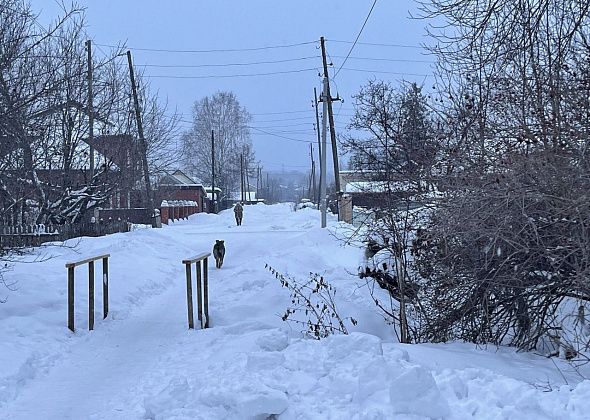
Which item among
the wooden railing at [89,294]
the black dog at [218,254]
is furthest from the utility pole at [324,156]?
the wooden railing at [89,294]

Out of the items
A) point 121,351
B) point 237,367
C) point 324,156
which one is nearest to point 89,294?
point 121,351

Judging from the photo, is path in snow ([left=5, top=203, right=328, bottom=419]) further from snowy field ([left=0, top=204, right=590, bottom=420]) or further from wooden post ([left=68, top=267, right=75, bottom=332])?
wooden post ([left=68, top=267, right=75, bottom=332])

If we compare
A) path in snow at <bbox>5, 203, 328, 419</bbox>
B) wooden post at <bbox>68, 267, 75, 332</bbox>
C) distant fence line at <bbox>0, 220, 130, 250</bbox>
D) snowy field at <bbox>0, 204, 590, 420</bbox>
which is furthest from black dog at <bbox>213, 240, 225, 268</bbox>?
wooden post at <bbox>68, 267, 75, 332</bbox>

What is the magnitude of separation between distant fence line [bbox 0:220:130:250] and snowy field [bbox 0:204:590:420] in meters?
1.10

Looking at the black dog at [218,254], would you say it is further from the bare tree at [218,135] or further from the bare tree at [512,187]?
the bare tree at [218,135]

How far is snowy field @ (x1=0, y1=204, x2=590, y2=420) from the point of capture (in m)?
4.29

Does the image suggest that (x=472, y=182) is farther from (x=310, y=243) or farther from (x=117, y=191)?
(x=117, y=191)

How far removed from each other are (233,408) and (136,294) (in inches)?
Result: 282

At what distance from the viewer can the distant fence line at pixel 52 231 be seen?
12.9m

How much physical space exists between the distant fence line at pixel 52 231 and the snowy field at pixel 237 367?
110 cm

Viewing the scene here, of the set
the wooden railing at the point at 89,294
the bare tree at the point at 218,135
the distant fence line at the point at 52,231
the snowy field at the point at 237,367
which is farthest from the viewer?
the bare tree at the point at 218,135

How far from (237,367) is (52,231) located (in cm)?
1458

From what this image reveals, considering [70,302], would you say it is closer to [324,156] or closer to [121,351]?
[121,351]

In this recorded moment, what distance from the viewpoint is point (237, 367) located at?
5797 millimetres
